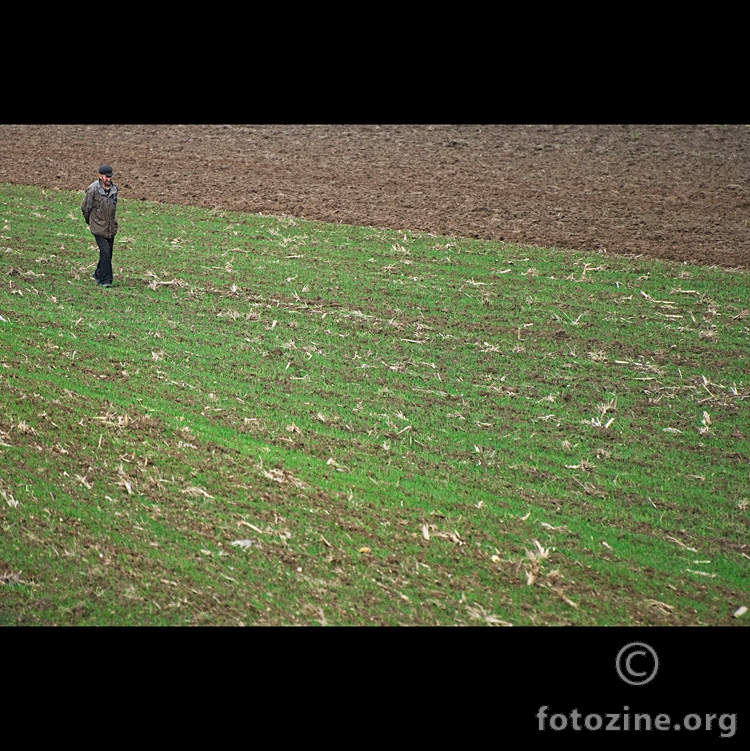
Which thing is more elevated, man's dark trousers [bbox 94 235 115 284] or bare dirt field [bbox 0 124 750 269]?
bare dirt field [bbox 0 124 750 269]

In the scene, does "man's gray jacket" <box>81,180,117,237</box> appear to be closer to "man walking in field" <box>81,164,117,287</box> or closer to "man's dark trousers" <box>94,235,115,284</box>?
"man walking in field" <box>81,164,117,287</box>

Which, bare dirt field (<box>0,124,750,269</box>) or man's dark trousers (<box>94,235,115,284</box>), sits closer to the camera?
man's dark trousers (<box>94,235,115,284</box>)

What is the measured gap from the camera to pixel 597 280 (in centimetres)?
1566

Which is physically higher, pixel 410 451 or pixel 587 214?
pixel 587 214

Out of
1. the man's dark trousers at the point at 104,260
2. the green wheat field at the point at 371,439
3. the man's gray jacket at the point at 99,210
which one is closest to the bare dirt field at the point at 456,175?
the green wheat field at the point at 371,439

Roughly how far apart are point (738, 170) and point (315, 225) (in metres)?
11.3

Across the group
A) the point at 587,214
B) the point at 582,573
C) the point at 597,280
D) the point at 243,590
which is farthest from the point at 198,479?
the point at 587,214

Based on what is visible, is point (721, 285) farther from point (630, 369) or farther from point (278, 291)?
point (278, 291)

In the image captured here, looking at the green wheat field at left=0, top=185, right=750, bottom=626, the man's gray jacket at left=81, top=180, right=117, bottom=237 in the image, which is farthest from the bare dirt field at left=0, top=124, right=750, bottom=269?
the man's gray jacket at left=81, top=180, right=117, bottom=237

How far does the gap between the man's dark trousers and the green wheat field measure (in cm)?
24

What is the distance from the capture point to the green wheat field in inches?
309

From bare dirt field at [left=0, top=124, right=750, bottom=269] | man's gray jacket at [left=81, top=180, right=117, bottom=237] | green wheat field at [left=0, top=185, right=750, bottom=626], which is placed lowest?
green wheat field at [left=0, top=185, right=750, bottom=626]

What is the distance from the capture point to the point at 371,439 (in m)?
10.3

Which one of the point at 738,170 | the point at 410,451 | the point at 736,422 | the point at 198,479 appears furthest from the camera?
the point at 738,170
